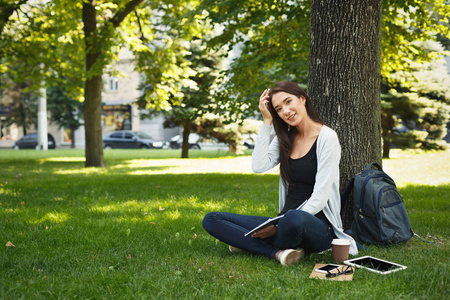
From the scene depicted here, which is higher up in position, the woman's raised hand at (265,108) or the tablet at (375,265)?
the woman's raised hand at (265,108)

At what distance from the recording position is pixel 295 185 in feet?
13.3

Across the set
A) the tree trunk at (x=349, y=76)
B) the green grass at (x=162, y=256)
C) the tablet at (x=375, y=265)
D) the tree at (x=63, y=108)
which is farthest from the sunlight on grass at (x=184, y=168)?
the tree at (x=63, y=108)

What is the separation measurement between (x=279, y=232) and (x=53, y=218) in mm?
3542

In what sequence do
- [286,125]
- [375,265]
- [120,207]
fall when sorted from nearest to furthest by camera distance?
[375,265] < [286,125] < [120,207]

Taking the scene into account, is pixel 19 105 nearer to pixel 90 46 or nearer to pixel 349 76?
pixel 90 46

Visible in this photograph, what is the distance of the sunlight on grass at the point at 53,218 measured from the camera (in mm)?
5727

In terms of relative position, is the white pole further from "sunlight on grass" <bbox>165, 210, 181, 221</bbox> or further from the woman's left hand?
the woman's left hand

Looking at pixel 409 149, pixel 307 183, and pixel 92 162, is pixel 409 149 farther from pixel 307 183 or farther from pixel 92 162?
pixel 307 183

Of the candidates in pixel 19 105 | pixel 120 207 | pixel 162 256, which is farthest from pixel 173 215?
pixel 19 105

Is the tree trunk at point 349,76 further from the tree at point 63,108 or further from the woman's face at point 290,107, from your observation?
the tree at point 63,108

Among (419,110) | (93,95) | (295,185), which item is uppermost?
(93,95)

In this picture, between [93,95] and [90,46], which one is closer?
[90,46]

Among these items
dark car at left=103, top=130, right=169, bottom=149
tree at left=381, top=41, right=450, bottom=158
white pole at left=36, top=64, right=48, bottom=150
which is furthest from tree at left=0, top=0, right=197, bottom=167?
dark car at left=103, top=130, right=169, bottom=149

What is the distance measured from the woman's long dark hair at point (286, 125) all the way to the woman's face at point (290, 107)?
40 mm
